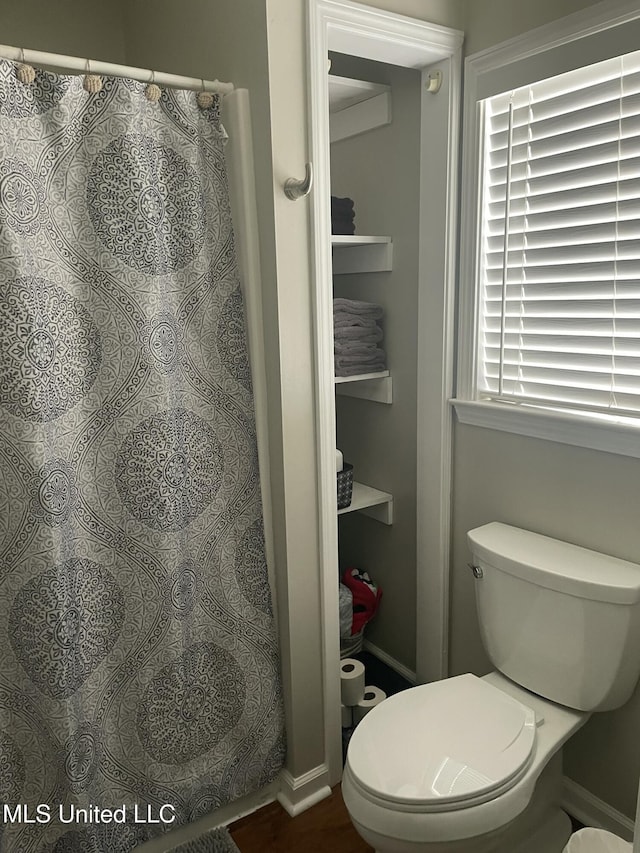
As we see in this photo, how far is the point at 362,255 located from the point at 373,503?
2.77 feet

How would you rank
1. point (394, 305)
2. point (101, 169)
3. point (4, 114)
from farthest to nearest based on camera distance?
point (394, 305) → point (101, 169) → point (4, 114)

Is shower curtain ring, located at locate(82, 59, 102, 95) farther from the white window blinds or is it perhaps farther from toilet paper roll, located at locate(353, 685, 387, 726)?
toilet paper roll, located at locate(353, 685, 387, 726)

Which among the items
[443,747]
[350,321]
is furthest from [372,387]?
[443,747]

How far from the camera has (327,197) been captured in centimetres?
167

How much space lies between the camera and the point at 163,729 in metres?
1.68

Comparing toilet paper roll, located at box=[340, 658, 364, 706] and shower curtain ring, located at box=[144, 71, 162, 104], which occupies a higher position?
shower curtain ring, located at box=[144, 71, 162, 104]

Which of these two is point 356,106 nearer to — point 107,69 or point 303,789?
point 107,69

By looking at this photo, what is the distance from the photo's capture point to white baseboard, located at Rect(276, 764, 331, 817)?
73.6 inches

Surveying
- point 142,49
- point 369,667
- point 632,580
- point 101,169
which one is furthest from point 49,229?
point 369,667

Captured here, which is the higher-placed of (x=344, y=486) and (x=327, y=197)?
(x=327, y=197)

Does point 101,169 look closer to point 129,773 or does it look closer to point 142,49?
point 142,49

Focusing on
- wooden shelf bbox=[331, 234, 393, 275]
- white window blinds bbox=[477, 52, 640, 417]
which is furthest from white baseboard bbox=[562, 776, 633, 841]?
wooden shelf bbox=[331, 234, 393, 275]

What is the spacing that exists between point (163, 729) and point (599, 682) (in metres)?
1.05

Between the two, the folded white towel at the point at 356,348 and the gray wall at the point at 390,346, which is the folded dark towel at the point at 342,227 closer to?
the gray wall at the point at 390,346
